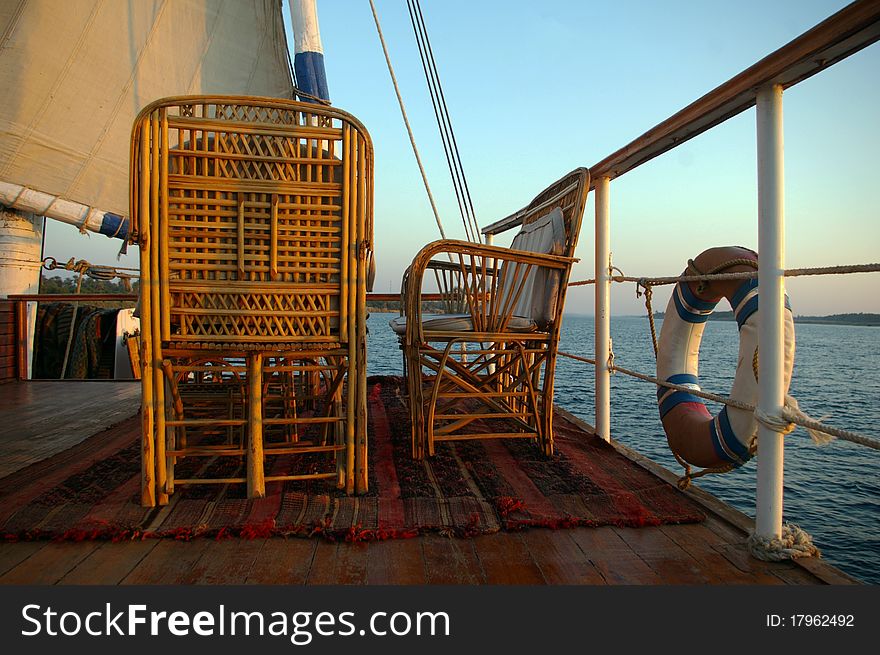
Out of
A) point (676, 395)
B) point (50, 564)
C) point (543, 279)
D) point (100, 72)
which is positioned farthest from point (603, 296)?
point (100, 72)

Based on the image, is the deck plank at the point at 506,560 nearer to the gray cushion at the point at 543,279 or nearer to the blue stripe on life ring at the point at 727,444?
the blue stripe on life ring at the point at 727,444

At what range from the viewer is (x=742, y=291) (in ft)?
5.33

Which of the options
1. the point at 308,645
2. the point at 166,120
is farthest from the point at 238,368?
the point at 308,645

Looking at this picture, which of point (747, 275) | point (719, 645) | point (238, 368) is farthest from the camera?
point (238, 368)

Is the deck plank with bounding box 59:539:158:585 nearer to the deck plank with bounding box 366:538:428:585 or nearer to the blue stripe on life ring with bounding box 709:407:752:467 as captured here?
the deck plank with bounding box 366:538:428:585

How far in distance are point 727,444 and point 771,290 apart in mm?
476

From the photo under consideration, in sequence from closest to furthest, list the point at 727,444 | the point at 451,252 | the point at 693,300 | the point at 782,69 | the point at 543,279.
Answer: the point at 782,69
the point at 727,444
the point at 693,300
the point at 451,252
the point at 543,279

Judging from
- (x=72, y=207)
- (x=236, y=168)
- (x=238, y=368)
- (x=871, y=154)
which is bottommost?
(x=238, y=368)

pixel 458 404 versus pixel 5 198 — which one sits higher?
pixel 5 198

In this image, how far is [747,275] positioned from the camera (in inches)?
57.9

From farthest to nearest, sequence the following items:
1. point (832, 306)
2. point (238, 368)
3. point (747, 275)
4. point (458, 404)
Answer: point (832, 306) < point (458, 404) < point (238, 368) < point (747, 275)

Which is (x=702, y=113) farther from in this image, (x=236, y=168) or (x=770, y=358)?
(x=236, y=168)

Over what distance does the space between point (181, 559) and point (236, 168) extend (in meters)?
1.06

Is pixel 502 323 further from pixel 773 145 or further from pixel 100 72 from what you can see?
pixel 100 72
